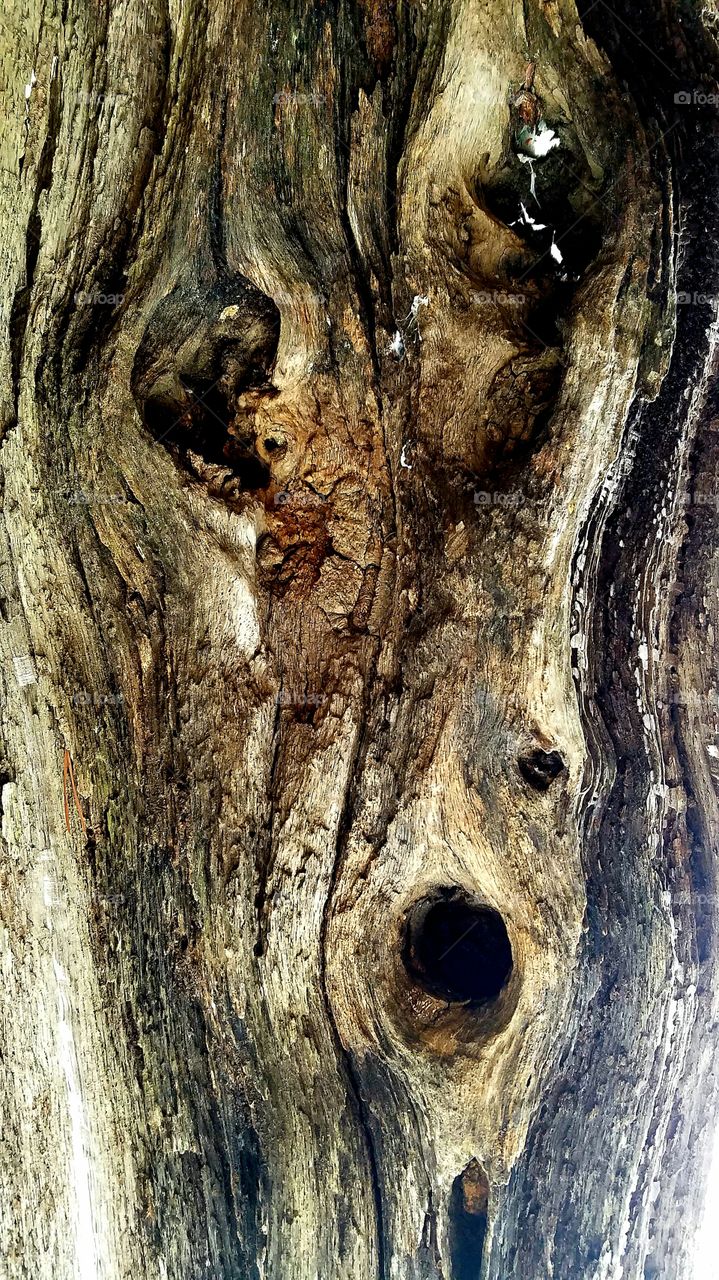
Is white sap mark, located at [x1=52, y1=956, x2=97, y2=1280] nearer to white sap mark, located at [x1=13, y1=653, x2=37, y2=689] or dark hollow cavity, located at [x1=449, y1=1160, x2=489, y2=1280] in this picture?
white sap mark, located at [x1=13, y1=653, x2=37, y2=689]

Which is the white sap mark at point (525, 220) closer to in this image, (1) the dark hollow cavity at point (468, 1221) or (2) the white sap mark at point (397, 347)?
(2) the white sap mark at point (397, 347)

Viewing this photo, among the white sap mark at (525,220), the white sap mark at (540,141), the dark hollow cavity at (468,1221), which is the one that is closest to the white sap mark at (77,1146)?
the dark hollow cavity at (468,1221)

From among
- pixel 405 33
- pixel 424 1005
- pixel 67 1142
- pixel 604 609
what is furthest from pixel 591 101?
pixel 67 1142

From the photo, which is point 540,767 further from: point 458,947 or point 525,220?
point 525,220

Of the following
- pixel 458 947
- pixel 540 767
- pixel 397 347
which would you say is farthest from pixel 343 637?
pixel 458 947

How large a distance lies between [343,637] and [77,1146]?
7.34 ft

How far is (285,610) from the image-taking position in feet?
11.3

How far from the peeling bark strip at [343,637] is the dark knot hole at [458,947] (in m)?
0.09

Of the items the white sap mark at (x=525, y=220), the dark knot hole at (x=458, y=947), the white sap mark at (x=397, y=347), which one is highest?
the white sap mark at (x=525, y=220)

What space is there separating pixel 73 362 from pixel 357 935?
8.53 feet

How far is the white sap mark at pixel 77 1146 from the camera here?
3148 millimetres

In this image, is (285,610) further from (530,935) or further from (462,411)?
(530,935)

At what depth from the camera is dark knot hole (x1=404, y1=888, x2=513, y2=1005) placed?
3.54 metres

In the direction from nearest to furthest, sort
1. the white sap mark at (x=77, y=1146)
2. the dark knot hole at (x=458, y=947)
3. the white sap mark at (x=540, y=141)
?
the white sap mark at (x=77, y=1146)
the white sap mark at (x=540, y=141)
the dark knot hole at (x=458, y=947)
